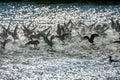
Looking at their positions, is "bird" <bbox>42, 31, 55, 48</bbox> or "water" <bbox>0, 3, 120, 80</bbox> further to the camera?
"bird" <bbox>42, 31, 55, 48</bbox>

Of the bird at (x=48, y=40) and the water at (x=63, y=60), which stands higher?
the bird at (x=48, y=40)

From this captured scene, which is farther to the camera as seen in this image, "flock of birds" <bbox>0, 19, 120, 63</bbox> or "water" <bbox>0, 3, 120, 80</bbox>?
"flock of birds" <bbox>0, 19, 120, 63</bbox>

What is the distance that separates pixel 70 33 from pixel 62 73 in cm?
208

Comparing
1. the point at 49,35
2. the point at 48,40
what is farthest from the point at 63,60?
the point at 49,35

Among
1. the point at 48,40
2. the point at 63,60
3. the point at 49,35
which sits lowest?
the point at 63,60

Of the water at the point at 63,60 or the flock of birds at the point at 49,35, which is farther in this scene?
the flock of birds at the point at 49,35

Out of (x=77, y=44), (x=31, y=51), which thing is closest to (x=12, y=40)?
(x=31, y=51)

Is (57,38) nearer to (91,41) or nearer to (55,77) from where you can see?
(91,41)

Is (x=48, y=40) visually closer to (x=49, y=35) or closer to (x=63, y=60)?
(x=49, y=35)

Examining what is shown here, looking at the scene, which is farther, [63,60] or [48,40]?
[48,40]

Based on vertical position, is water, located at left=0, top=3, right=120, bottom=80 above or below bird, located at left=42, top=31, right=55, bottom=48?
below

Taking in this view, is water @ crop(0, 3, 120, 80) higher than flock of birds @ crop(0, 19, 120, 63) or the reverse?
the reverse

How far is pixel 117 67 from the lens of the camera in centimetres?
520

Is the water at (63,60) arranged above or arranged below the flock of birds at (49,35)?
below
